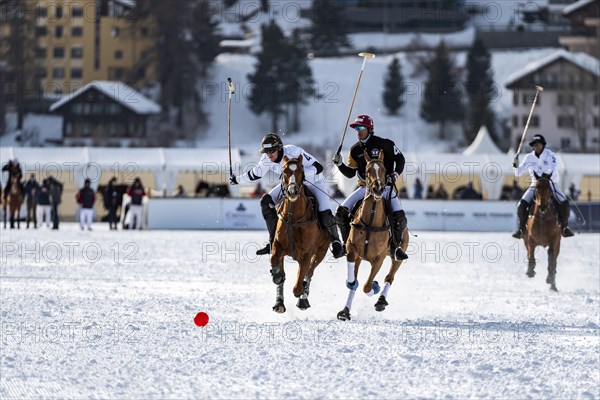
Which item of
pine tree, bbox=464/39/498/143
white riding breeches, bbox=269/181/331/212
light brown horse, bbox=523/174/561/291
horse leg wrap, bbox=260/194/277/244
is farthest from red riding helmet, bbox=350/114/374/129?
pine tree, bbox=464/39/498/143

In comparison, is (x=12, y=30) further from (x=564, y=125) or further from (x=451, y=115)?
(x=564, y=125)

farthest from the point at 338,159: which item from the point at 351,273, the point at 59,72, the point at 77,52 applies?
the point at 59,72

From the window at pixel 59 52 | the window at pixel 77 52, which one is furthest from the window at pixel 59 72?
the window at pixel 77 52

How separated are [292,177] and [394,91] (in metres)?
91.8

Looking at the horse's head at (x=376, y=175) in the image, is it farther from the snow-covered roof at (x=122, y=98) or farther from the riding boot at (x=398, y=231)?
the snow-covered roof at (x=122, y=98)

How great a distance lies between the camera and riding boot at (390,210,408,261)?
14570mm

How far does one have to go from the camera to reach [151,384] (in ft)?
29.8

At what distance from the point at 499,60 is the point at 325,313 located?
11002 cm

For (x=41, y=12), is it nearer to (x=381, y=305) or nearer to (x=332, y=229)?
(x=332, y=229)

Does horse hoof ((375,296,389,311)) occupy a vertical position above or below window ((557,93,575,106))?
below

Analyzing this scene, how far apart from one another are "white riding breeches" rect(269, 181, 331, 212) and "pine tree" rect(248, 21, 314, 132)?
81.2m

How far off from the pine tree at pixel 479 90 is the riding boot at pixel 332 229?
229ft

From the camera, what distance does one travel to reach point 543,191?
1952cm

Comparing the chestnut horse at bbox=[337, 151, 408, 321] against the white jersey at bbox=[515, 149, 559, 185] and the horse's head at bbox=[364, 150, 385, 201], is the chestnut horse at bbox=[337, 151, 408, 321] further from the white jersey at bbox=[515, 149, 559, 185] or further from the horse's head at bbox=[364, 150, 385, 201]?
the white jersey at bbox=[515, 149, 559, 185]
